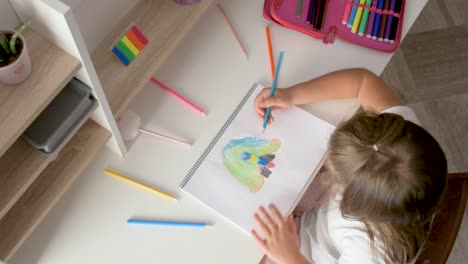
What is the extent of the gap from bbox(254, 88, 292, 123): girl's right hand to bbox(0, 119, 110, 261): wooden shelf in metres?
0.34

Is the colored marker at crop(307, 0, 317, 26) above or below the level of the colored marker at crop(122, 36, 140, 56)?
above

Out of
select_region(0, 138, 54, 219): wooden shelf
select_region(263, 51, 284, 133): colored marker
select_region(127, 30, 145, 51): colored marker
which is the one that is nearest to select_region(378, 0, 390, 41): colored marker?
select_region(263, 51, 284, 133): colored marker

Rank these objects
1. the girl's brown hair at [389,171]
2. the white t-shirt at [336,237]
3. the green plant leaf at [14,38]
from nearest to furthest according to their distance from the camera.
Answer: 1. the green plant leaf at [14,38]
2. the girl's brown hair at [389,171]
3. the white t-shirt at [336,237]

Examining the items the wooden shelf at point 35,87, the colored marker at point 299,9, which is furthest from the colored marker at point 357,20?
the wooden shelf at point 35,87

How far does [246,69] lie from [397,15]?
401 mm

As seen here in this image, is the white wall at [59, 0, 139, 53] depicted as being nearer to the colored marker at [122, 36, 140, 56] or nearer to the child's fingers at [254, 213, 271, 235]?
the colored marker at [122, 36, 140, 56]

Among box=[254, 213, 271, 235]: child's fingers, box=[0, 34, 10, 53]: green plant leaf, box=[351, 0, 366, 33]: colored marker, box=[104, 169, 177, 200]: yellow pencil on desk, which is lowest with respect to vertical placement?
box=[104, 169, 177, 200]: yellow pencil on desk

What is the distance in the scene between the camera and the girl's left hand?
104 centimetres

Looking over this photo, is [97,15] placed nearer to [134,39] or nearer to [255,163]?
[134,39]

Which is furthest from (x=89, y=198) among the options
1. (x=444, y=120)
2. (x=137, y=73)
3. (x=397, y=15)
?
(x=444, y=120)

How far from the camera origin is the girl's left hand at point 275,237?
1.04 m

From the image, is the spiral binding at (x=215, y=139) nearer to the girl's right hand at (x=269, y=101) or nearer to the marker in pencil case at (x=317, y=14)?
the girl's right hand at (x=269, y=101)

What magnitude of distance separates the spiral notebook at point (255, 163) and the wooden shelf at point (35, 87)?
38 centimetres

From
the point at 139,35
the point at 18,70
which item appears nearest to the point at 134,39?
the point at 139,35
